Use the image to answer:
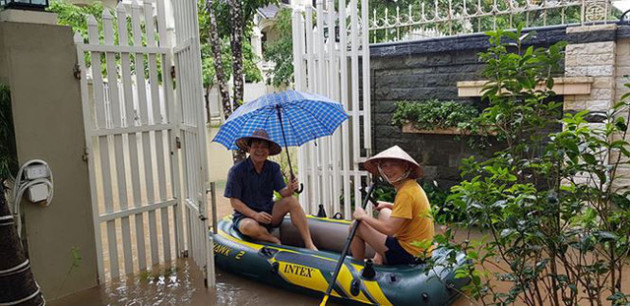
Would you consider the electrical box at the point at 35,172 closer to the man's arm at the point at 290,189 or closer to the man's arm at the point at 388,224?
the man's arm at the point at 290,189

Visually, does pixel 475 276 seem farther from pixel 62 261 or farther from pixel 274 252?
pixel 62 261

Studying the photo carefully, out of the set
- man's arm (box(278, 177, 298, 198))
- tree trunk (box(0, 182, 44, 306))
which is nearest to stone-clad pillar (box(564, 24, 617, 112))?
man's arm (box(278, 177, 298, 198))

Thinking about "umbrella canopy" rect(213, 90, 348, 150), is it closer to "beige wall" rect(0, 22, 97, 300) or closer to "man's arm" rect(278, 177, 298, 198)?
"man's arm" rect(278, 177, 298, 198)

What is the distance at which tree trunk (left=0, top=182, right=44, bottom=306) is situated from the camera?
5.87ft

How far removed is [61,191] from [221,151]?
6969mm

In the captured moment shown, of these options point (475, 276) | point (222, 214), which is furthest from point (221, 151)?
point (475, 276)

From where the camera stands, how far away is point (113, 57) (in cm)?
369

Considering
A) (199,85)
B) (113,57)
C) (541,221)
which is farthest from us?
(113,57)


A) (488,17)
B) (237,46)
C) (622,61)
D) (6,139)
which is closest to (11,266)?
(6,139)

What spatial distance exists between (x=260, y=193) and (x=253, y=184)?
0.34ft

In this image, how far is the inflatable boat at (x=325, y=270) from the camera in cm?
295

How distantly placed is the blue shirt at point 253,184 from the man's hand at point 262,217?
0.40ft

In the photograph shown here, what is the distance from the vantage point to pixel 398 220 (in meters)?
2.94

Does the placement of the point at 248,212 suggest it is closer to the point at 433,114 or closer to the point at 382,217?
the point at 382,217
